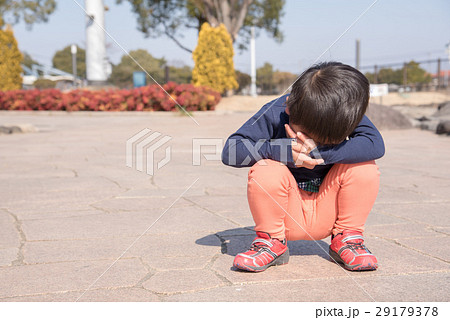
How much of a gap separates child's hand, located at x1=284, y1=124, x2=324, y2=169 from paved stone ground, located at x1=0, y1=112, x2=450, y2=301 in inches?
15.5

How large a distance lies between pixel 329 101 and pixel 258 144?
0.31m

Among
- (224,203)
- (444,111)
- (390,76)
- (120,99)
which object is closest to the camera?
(224,203)

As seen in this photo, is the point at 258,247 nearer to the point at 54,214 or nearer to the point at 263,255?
the point at 263,255

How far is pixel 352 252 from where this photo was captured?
1763 mm

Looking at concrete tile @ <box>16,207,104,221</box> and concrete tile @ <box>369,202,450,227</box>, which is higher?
concrete tile @ <box>369,202,450,227</box>

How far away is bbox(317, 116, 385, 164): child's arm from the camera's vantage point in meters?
1.66

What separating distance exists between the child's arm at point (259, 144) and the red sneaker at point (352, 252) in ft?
1.15

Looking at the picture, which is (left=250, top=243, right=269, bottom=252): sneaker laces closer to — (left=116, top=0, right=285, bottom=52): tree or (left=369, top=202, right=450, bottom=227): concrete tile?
(left=369, top=202, right=450, bottom=227): concrete tile

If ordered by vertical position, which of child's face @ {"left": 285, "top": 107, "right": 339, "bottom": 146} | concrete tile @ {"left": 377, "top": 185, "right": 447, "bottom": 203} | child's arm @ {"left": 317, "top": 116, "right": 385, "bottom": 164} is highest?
child's face @ {"left": 285, "top": 107, "right": 339, "bottom": 146}

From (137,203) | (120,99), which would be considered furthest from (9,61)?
(137,203)

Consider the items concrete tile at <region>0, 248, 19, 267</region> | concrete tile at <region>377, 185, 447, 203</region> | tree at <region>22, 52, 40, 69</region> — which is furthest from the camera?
tree at <region>22, 52, 40, 69</region>

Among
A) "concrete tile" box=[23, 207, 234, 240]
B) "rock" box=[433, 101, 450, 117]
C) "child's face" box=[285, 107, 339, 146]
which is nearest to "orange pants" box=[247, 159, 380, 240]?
"child's face" box=[285, 107, 339, 146]

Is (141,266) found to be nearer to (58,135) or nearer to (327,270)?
(327,270)

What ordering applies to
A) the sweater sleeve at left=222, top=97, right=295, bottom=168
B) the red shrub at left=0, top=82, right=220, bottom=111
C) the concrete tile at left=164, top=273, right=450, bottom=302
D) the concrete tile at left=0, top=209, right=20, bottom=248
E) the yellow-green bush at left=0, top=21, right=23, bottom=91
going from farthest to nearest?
the yellow-green bush at left=0, top=21, right=23, bottom=91 < the red shrub at left=0, top=82, right=220, bottom=111 < the concrete tile at left=0, top=209, right=20, bottom=248 < the sweater sleeve at left=222, top=97, right=295, bottom=168 < the concrete tile at left=164, top=273, right=450, bottom=302
